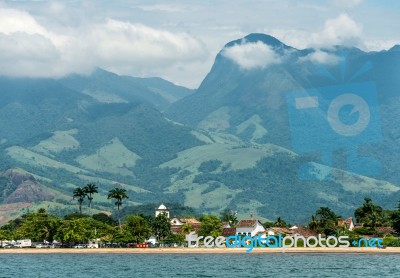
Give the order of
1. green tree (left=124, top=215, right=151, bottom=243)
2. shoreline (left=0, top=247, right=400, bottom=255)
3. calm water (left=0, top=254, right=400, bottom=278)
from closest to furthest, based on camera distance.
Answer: calm water (left=0, top=254, right=400, bottom=278) → shoreline (left=0, top=247, right=400, bottom=255) → green tree (left=124, top=215, right=151, bottom=243)

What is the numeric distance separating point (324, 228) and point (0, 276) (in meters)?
108

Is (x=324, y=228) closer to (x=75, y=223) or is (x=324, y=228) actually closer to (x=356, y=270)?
(x=75, y=223)

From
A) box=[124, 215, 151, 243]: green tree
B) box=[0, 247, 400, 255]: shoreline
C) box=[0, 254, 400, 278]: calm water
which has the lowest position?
box=[0, 254, 400, 278]: calm water

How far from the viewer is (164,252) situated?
184 m

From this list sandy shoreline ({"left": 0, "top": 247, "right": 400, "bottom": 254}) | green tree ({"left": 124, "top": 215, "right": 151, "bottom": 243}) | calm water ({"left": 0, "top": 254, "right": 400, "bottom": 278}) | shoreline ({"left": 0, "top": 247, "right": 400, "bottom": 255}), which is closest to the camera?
calm water ({"left": 0, "top": 254, "right": 400, "bottom": 278})

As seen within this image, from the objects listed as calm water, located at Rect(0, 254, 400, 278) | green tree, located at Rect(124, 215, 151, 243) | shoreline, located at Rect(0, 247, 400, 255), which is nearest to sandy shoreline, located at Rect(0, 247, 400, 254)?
shoreline, located at Rect(0, 247, 400, 255)

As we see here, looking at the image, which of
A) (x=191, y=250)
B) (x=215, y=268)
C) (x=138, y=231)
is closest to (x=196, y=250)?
(x=191, y=250)

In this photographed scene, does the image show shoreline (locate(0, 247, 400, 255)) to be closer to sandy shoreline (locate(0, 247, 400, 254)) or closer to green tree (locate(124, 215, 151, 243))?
sandy shoreline (locate(0, 247, 400, 254))

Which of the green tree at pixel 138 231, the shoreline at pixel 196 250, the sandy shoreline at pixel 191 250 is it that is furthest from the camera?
the green tree at pixel 138 231

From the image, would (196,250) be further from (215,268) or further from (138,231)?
(215,268)

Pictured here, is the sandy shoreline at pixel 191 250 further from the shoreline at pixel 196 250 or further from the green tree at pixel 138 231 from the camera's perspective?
the green tree at pixel 138 231

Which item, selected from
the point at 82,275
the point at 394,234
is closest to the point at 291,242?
the point at 394,234

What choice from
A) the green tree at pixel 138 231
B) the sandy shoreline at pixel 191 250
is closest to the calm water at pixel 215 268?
the sandy shoreline at pixel 191 250

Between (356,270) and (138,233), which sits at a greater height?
(138,233)
